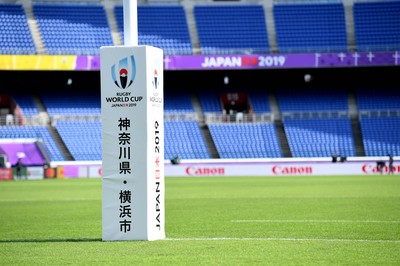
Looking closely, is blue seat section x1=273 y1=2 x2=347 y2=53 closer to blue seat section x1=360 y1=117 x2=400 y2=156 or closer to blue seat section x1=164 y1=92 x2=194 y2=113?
blue seat section x1=360 y1=117 x2=400 y2=156

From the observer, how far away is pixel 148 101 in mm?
13562

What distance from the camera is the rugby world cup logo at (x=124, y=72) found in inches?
537

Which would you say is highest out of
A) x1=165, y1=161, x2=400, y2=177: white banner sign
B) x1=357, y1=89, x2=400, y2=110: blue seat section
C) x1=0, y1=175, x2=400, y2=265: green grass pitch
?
x1=357, y1=89, x2=400, y2=110: blue seat section

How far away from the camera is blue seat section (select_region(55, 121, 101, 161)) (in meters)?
60.1

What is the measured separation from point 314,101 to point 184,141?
1091 cm

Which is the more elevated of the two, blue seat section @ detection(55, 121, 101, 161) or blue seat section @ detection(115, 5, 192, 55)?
blue seat section @ detection(115, 5, 192, 55)

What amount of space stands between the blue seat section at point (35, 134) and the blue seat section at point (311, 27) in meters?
18.7

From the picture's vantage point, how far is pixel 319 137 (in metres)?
61.6

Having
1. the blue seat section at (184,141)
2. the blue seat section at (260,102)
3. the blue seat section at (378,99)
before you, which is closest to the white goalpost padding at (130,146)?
the blue seat section at (184,141)

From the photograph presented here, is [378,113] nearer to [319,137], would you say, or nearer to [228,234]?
[319,137]

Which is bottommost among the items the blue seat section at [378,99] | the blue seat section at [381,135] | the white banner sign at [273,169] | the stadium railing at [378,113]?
the white banner sign at [273,169]

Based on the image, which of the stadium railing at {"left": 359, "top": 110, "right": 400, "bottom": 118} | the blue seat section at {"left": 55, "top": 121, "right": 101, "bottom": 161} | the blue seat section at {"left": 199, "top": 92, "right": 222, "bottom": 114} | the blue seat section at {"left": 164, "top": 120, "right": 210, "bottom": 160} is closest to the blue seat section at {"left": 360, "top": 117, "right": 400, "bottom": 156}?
the stadium railing at {"left": 359, "top": 110, "right": 400, "bottom": 118}

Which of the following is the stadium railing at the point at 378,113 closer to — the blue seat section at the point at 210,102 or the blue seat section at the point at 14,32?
the blue seat section at the point at 210,102

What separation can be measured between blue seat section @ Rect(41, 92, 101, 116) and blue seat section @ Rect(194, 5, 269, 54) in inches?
369
